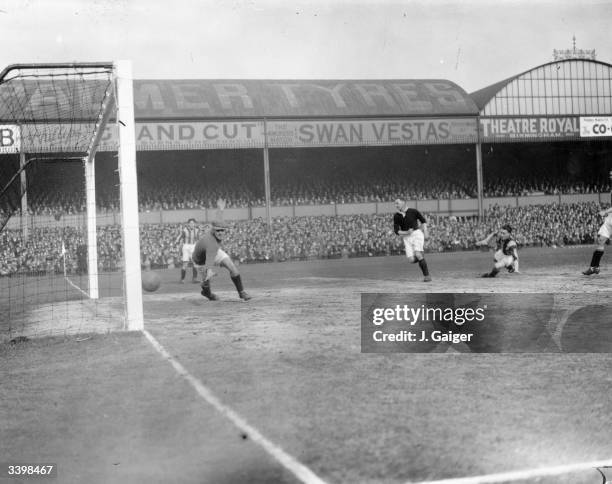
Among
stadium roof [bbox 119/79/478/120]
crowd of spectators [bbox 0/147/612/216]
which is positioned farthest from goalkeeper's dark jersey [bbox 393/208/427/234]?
crowd of spectators [bbox 0/147/612/216]

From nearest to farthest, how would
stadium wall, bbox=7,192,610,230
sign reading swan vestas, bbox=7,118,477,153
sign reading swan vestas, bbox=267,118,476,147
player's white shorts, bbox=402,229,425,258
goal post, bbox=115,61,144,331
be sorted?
1. goal post, bbox=115,61,144,331
2. player's white shorts, bbox=402,229,425,258
3. sign reading swan vestas, bbox=7,118,477,153
4. sign reading swan vestas, bbox=267,118,476,147
5. stadium wall, bbox=7,192,610,230

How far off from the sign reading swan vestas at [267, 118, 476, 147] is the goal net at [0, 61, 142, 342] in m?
9.38

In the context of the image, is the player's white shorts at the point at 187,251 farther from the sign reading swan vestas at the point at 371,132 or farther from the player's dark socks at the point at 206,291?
the sign reading swan vestas at the point at 371,132

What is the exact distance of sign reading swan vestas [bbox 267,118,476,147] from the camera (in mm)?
35906

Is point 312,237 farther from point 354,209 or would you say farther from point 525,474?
point 525,474

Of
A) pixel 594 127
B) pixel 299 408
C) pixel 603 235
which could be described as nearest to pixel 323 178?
pixel 594 127

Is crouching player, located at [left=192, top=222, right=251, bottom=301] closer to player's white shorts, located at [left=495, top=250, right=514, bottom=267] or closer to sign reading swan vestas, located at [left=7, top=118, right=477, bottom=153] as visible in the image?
player's white shorts, located at [left=495, top=250, right=514, bottom=267]

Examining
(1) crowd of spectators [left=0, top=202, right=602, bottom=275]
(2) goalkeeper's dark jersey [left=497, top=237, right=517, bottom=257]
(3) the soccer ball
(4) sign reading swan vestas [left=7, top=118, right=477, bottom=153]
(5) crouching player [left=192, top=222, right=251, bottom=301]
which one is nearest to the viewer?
(5) crouching player [left=192, top=222, right=251, bottom=301]

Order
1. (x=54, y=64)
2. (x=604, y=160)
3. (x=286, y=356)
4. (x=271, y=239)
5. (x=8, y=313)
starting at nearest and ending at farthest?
1. (x=286, y=356)
2. (x=54, y=64)
3. (x=8, y=313)
4. (x=271, y=239)
5. (x=604, y=160)

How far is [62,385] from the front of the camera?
619cm

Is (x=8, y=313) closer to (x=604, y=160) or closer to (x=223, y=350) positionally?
(x=223, y=350)

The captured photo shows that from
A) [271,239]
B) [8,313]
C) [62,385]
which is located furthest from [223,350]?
[271,239]

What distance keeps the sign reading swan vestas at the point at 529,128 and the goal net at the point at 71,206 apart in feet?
69.9

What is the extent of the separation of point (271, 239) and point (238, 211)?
4857 mm
